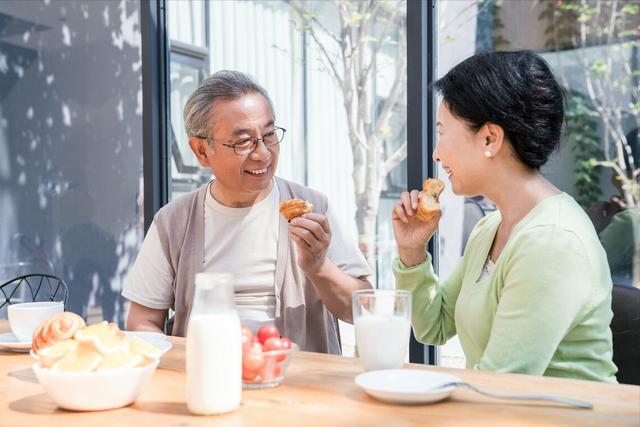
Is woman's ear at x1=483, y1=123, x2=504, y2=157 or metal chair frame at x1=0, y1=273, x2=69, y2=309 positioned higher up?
woman's ear at x1=483, y1=123, x2=504, y2=157

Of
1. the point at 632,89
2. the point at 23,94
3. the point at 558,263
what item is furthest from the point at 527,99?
the point at 23,94

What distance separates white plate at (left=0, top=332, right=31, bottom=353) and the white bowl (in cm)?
55

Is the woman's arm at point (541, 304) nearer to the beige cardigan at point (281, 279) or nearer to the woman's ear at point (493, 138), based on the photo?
the woman's ear at point (493, 138)

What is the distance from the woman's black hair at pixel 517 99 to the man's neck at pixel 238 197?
0.86 metres

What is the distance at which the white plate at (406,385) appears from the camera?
3.80ft

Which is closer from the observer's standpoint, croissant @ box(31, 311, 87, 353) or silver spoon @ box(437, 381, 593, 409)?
silver spoon @ box(437, 381, 593, 409)

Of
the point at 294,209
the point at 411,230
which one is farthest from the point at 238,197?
the point at 411,230

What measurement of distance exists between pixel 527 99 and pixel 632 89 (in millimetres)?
1191

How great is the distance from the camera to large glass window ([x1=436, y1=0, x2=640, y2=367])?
2.62 meters

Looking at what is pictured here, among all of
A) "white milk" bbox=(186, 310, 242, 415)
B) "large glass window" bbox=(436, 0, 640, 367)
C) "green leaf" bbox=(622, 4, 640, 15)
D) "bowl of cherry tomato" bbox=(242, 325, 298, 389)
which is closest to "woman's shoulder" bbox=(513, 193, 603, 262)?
"bowl of cherry tomato" bbox=(242, 325, 298, 389)

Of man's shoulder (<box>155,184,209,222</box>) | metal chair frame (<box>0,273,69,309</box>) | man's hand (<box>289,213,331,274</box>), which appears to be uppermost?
man's shoulder (<box>155,184,209,222</box>)

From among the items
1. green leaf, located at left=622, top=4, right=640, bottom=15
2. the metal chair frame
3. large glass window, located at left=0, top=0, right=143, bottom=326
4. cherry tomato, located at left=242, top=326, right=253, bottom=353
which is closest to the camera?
cherry tomato, located at left=242, top=326, right=253, bottom=353

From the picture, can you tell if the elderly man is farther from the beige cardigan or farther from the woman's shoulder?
the woman's shoulder

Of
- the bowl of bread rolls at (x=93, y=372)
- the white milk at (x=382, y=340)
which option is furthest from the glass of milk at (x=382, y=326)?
the bowl of bread rolls at (x=93, y=372)
